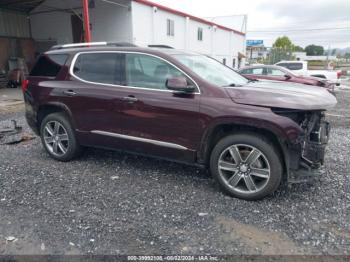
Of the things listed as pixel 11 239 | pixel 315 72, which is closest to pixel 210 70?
pixel 11 239

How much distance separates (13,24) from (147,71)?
61.9 ft

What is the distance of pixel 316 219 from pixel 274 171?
0.63 meters

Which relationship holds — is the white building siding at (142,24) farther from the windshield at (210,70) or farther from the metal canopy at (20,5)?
the windshield at (210,70)

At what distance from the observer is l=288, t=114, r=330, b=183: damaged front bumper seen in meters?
3.17

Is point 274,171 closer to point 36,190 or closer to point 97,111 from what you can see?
point 97,111

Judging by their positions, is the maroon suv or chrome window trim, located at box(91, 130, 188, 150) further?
chrome window trim, located at box(91, 130, 188, 150)

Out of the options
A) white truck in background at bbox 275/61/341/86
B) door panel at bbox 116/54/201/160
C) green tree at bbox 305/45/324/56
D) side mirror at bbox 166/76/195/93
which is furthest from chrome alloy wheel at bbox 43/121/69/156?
green tree at bbox 305/45/324/56

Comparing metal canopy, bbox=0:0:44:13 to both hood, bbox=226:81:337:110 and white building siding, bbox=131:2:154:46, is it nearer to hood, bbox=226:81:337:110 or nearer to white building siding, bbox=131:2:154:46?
white building siding, bbox=131:2:154:46

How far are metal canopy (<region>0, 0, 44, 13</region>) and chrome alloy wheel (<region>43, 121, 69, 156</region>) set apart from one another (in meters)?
16.3

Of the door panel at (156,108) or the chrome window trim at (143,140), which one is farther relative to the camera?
the chrome window trim at (143,140)

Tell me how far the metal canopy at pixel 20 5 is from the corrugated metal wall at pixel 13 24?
316 mm

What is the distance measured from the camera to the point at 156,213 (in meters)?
3.21

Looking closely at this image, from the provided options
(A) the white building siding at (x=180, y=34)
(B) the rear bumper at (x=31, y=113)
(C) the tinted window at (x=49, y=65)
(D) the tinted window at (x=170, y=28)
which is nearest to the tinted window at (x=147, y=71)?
(C) the tinted window at (x=49, y=65)

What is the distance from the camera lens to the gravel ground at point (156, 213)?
2.69 m
